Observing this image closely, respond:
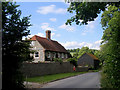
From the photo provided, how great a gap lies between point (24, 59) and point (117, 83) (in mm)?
6236

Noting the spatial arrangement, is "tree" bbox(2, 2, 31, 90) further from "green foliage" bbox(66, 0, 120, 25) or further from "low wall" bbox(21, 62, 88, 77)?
"low wall" bbox(21, 62, 88, 77)

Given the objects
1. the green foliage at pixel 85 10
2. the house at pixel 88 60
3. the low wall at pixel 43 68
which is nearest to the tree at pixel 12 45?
the green foliage at pixel 85 10

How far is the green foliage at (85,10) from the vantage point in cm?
771

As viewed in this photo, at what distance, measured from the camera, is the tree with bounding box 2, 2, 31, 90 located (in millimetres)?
9188

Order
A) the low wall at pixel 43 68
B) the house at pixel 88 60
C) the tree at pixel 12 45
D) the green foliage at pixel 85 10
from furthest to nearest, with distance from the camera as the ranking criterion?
the house at pixel 88 60 < the low wall at pixel 43 68 < the tree at pixel 12 45 < the green foliage at pixel 85 10

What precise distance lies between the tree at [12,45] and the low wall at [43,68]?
7.89m

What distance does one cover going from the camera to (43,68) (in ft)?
Answer: 81.9

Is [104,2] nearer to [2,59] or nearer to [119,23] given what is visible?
→ [119,23]

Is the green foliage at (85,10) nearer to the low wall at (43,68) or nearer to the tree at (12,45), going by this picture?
the tree at (12,45)

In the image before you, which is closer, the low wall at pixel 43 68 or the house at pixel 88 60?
the low wall at pixel 43 68

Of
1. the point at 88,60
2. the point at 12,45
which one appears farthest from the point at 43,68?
the point at 88,60

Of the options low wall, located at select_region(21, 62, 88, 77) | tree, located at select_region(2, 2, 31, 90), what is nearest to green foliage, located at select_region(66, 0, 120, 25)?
tree, located at select_region(2, 2, 31, 90)

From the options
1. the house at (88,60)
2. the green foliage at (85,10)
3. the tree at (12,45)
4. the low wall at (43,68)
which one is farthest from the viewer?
the house at (88,60)

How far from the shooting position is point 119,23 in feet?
19.6
